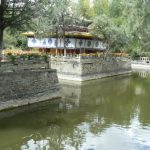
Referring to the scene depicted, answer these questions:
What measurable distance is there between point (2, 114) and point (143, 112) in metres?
10.4

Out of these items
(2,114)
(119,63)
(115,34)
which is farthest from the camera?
(119,63)

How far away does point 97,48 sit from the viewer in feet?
186

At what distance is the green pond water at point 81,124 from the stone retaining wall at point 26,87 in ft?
2.11

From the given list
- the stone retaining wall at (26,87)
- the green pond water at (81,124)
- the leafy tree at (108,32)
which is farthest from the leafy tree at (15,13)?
the leafy tree at (108,32)

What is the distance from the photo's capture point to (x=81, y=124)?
75.0ft

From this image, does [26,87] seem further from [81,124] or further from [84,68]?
[84,68]

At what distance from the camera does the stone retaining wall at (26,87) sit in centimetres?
2512

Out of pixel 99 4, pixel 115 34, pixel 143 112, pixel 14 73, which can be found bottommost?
pixel 143 112

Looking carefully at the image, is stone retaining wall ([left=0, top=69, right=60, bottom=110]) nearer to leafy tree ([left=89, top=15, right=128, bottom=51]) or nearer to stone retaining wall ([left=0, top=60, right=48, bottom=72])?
stone retaining wall ([left=0, top=60, right=48, bottom=72])

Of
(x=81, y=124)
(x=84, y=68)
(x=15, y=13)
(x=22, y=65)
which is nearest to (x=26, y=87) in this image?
(x=22, y=65)

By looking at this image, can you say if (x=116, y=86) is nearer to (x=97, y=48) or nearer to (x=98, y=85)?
(x=98, y=85)

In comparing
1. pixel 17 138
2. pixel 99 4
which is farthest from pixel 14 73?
pixel 99 4

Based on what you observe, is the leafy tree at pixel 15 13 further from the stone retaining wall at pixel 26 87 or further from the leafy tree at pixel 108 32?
the leafy tree at pixel 108 32

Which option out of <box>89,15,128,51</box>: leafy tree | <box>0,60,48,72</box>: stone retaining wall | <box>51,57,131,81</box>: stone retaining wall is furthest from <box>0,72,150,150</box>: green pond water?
<box>89,15,128,51</box>: leafy tree
